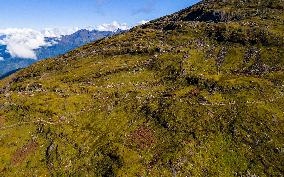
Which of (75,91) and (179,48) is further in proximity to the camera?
(179,48)

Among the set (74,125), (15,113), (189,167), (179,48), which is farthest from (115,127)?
(179,48)

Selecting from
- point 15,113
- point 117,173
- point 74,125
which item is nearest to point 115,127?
point 74,125

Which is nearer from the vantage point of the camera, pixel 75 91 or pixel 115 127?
pixel 115 127

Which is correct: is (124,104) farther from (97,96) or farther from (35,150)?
(35,150)

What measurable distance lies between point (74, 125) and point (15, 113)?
28.7 meters

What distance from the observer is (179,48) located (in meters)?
185

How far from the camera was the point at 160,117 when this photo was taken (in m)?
121

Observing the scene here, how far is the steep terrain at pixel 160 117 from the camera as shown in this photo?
101000mm

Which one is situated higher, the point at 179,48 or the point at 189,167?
the point at 179,48

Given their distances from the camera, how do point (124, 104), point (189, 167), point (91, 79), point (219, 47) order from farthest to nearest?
point (219, 47), point (91, 79), point (124, 104), point (189, 167)

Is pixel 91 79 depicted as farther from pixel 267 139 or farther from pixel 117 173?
pixel 267 139

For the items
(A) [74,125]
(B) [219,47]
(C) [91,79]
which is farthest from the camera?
(B) [219,47]

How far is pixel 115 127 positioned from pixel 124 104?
1642 cm

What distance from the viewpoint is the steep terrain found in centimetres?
10100
